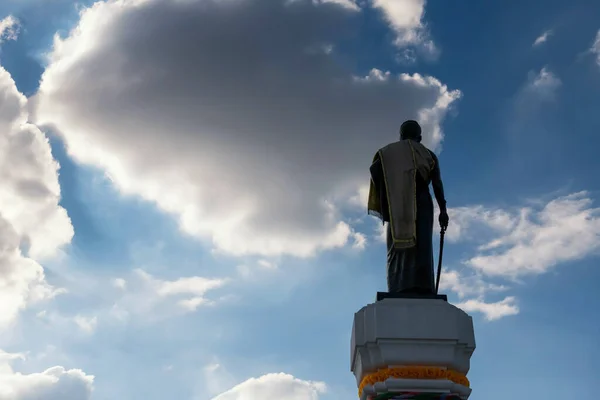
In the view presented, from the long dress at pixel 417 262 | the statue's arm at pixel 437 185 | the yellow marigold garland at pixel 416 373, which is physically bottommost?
the yellow marigold garland at pixel 416 373

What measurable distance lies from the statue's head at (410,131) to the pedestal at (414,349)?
2668mm

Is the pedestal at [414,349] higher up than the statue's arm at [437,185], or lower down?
lower down

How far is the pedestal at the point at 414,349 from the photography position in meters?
7.46

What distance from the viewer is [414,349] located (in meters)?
7.59

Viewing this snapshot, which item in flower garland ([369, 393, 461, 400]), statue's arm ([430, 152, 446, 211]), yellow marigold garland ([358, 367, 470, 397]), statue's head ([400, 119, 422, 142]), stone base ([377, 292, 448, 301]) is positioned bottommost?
flower garland ([369, 393, 461, 400])

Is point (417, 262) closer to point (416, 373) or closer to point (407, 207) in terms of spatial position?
point (407, 207)

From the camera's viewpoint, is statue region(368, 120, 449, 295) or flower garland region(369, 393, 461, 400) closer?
flower garland region(369, 393, 461, 400)

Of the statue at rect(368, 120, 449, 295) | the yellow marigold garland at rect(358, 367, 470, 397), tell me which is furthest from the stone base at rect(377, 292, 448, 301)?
the yellow marigold garland at rect(358, 367, 470, 397)

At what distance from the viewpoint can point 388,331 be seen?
7.58m

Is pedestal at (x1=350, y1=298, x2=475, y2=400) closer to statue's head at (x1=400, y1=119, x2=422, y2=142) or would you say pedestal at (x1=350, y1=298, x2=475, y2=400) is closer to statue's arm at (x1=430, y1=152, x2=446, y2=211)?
statue's arm at (x1=430, y1=152, x2=446, y2=211)

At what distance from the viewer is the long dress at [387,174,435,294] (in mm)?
8172

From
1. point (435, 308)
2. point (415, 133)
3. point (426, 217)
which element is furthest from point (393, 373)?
point (415, 133)

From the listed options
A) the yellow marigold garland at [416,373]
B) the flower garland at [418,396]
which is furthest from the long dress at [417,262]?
the flower garland at [418,396]

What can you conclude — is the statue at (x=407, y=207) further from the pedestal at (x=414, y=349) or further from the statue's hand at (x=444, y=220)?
the pedestal at (x=414, y=349)
